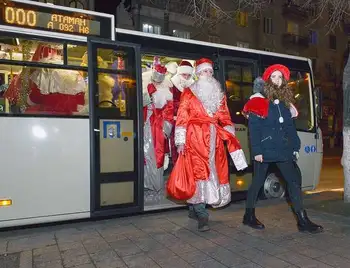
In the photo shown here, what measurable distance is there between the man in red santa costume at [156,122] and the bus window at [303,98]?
249 cm

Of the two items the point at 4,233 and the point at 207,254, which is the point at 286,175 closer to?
the point at 207,254

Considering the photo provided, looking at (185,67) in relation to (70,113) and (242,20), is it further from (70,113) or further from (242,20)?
(242,20)

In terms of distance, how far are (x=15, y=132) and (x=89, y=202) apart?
137cm

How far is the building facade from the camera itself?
978 inches

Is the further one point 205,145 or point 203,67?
point 203,67

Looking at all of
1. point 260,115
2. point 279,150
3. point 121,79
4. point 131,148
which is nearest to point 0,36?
point 121,79

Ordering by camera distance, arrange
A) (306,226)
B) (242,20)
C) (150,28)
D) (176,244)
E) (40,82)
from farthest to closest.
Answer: (242,20) → (150,28) → (40,82) → (306,226) → (176,244)

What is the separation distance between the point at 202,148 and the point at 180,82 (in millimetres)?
2346

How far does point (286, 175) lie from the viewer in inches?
198

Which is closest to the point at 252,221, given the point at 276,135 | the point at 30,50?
the point at 276,135

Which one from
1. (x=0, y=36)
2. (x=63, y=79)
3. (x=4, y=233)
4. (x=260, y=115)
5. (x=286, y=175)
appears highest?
(x=0, y=36)

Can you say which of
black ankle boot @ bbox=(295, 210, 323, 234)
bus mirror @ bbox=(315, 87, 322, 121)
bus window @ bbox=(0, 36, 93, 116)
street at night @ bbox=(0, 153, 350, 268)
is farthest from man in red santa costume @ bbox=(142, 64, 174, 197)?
bus mirror @ bbox=(315, 87, 322, 121)

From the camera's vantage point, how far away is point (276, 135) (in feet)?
16.2

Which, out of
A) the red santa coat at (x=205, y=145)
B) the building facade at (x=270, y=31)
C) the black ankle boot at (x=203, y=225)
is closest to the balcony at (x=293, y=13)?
the building facade at (x=270, y=31)
